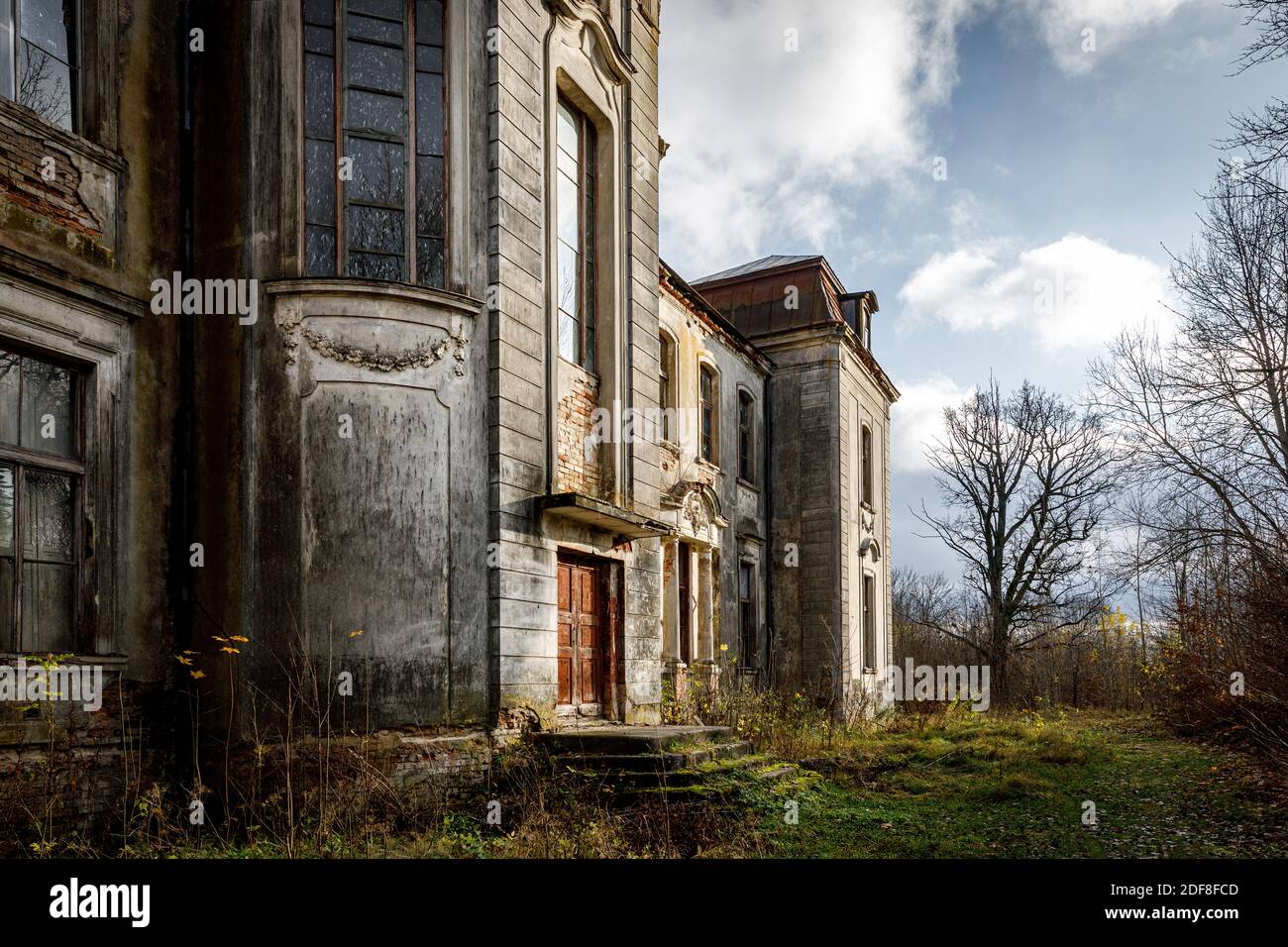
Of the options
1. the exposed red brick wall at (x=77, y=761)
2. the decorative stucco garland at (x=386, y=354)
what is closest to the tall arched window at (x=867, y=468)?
the decorative stucco garland at (x=386, y=354)

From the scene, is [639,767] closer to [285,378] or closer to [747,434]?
[285,378]

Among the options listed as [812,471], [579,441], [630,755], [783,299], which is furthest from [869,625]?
[630,755]

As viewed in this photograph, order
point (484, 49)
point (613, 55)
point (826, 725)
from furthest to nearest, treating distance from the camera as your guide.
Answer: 1. point (826, 725)
2. point (613, 55)
3. point (484, 49)

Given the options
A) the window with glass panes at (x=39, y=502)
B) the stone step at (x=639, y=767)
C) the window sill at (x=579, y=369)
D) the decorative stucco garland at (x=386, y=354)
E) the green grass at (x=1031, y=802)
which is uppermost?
the window sill at (x=579, y=369)

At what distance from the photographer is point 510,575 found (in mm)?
9820

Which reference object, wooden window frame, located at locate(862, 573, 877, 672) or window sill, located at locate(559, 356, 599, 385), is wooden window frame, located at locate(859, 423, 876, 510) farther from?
window sill, located at locate(559, 356, 599, 385)

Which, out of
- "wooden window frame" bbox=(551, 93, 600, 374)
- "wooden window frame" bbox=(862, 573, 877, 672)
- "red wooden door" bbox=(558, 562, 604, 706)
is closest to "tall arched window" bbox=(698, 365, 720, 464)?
"wooden window frame" bbox=(862, 573, 877, 672)

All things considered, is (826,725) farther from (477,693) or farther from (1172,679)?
(477,693)

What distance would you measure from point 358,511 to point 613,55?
22.5 feet

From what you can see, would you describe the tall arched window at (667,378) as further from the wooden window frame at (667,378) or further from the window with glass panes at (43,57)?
the window with glass panes at (43,57)

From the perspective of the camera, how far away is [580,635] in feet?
38.1

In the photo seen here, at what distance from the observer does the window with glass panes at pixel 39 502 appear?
26.2 ft

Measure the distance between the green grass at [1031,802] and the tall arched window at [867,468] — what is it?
9.32 meters
